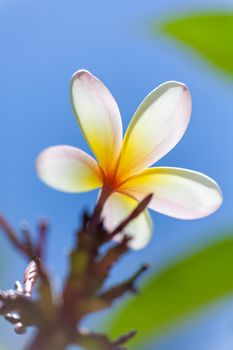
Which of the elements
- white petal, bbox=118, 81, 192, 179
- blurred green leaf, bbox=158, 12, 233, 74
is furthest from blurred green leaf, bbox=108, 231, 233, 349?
blurred green leaf, bbox=158, 12, 233, 74

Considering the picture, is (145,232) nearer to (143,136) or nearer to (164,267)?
(143,136)

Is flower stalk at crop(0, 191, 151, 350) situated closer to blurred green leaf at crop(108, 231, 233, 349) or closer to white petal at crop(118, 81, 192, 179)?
blurred green leaf at crop(108, 231, 233, 349)

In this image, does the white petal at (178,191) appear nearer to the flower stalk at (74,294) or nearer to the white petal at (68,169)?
the white petal at (68,169)

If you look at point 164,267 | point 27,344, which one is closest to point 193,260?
point 164,267

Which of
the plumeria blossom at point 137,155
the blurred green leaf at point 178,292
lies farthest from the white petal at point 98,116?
the blurred green leaf at point 178,292

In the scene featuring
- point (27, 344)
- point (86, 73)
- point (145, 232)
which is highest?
point (86, 73)

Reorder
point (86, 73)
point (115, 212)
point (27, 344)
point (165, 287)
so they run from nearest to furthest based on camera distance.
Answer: point (27, 344), point (165, 287), point (86, 73), point (115, 212)
